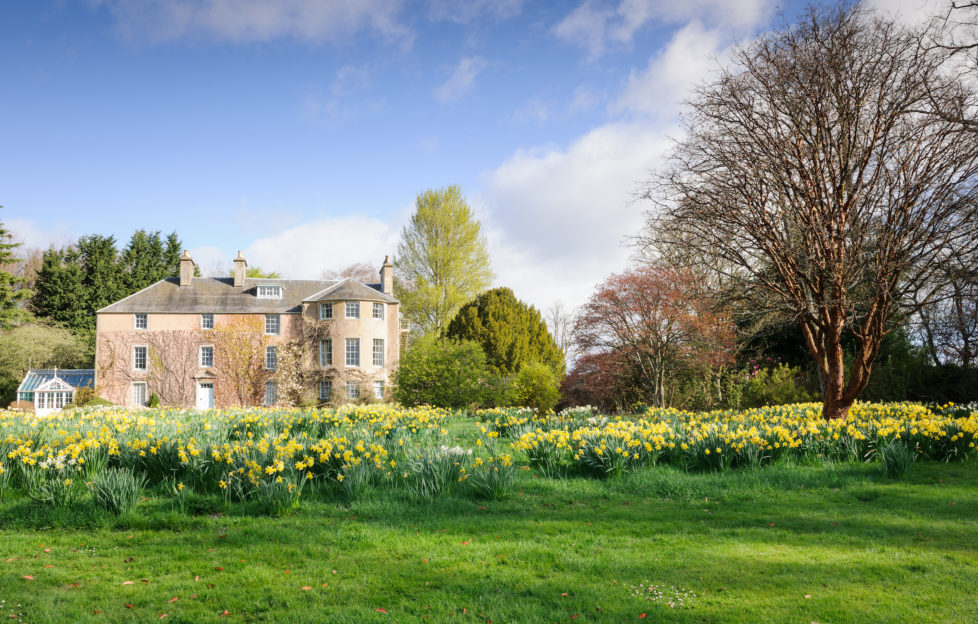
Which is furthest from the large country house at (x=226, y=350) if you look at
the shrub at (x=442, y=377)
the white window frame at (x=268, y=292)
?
the shrub at (x=442, y=377)

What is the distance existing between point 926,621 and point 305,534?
4338 millimetres

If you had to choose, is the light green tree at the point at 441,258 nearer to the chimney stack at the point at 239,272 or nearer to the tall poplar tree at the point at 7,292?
the chimney stack at the point at 239,272

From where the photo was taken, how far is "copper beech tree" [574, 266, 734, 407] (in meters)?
16.6

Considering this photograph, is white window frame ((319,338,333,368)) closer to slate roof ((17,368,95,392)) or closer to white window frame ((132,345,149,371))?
white window frame ((132,345,149,371))

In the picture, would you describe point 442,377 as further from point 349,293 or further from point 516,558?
point 516,558

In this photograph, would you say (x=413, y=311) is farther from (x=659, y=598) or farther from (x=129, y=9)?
(x=659, y=598)

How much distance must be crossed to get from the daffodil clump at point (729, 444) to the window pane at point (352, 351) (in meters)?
22.4

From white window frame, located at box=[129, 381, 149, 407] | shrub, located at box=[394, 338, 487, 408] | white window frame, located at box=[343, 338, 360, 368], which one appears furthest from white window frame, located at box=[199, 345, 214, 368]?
shrub, located at box=[394, 338, 487, 408]

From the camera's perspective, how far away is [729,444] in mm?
7387

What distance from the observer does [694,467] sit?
740 centimetres

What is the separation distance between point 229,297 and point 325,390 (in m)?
7.42

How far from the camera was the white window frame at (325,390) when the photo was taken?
29531mm

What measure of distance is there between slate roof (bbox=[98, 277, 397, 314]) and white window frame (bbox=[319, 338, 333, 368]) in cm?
219

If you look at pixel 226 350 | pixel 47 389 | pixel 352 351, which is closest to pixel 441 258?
pixel 352 351
